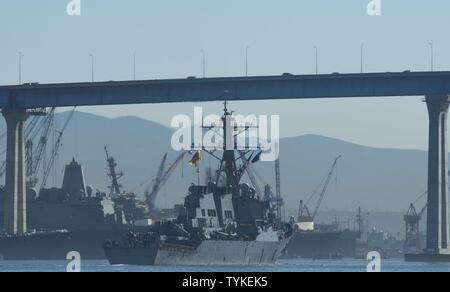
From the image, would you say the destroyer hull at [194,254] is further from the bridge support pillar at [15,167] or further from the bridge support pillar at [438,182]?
the bridge support pillar at [15,167]

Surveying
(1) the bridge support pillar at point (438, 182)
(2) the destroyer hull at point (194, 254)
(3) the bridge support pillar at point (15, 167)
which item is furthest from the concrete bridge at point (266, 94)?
(2) the destroyer hull at point (194, 254)

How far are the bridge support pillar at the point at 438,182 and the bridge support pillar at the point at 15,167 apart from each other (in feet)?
159

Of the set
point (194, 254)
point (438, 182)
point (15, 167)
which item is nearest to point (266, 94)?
point (438, 182)

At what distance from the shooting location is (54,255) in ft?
644

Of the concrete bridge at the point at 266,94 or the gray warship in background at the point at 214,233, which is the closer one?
the gray warship in background at the point at 214,233

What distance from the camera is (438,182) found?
163875mm

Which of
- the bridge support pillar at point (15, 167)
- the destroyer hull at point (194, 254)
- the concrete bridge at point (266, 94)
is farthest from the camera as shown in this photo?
the bridge support pillar at point (15, 167)

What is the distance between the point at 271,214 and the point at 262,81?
16914 millimetres

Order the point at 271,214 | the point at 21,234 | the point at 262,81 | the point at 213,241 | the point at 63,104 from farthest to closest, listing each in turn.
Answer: the point at 21,234 < the point at 63,104 < the point at 262,81 < the point at 271,214 < the point at 213,241

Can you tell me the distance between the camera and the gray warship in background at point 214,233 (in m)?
133

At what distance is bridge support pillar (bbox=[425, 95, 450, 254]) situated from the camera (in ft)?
534

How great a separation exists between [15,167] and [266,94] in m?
39.3
